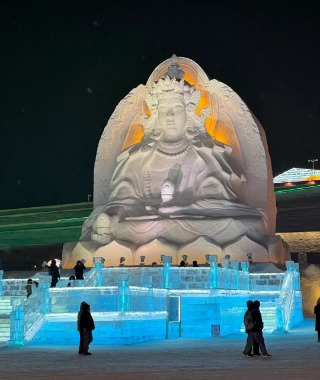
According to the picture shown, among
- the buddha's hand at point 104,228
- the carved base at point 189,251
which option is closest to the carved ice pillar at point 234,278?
the carved base at point 189,251

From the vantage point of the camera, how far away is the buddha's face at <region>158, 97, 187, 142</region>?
74.2 ft

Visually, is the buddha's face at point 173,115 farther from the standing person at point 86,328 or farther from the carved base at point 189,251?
the standing person at point 86,328

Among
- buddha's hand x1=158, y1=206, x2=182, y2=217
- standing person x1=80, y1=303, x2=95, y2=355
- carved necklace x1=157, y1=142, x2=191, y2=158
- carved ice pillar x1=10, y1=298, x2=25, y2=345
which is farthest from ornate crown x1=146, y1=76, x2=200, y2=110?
standing person x1=80, y1=303, x2=95, y2=355

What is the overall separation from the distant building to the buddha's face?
712 inches

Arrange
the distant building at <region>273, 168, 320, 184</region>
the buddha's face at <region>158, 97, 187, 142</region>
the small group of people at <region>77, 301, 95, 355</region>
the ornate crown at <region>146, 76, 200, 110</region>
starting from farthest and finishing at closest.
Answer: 1. the distant building at <region>273, 168, 320, 184</region>
2. the buddha's face at <region>158, 97, 187, 142</region>
3. the ornate crown at <region>146, 76, 200, 110</region>
4. the small group of people at <region>77, 301, 95, 355</region>

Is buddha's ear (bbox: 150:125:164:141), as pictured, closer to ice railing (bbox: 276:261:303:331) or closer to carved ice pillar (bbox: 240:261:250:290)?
ice railing (bbox: 276:261:303:331)

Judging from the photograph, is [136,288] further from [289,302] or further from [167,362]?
[289,302]

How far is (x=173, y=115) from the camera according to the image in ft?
74.3

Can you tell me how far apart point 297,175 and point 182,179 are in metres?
19.6

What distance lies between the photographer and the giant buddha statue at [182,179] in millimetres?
21172

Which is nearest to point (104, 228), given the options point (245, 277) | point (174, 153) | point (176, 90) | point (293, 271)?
point (174, 153)

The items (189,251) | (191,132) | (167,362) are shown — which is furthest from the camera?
(191,132)

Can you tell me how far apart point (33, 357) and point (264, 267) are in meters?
9.28

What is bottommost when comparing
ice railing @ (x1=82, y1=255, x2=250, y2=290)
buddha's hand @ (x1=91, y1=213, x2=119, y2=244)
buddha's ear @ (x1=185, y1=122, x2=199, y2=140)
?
ice railing @ (x1=82, y1=255, x2=250, y2=290)
